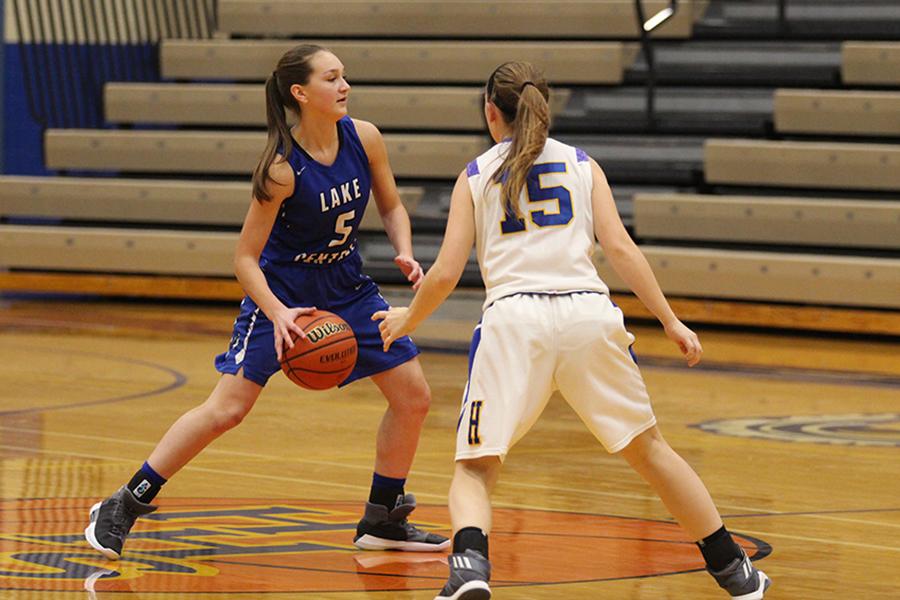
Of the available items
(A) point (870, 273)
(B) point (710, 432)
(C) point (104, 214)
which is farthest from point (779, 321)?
(C) point (104, 214)

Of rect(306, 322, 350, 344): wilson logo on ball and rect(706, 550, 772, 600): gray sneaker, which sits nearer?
rect(706, 550, 772, 600): gray sneaker

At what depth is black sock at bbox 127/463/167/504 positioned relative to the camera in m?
4.50

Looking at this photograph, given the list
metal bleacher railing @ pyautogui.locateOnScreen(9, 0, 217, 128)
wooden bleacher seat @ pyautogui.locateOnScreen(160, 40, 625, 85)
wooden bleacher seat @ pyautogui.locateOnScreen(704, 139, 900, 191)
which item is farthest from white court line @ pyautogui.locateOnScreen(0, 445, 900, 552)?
metal bleacher railing @ pyautogui.locateOnScreen(9, 0, 217, 128)

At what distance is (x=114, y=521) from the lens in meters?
4.43

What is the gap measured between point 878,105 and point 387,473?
7.38m

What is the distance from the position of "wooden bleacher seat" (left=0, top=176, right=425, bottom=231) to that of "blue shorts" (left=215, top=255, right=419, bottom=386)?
783 cm

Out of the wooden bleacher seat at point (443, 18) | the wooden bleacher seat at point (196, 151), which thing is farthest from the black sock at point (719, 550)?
the wooden bleacher seat at point (443, 18)

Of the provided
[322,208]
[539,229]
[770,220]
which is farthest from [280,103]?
[770,220]

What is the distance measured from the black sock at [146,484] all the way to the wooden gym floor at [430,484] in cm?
14

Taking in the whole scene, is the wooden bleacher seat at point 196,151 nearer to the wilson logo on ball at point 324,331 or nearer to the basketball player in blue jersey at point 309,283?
the basketball player in blue jersey at point 309,283

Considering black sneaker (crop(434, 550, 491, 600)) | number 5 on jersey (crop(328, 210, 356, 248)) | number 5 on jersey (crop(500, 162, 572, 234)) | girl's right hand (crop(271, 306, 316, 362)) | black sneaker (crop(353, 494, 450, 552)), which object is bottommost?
black sneaker (crop(353, 494, 450, 552))

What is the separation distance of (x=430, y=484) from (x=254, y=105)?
792cm

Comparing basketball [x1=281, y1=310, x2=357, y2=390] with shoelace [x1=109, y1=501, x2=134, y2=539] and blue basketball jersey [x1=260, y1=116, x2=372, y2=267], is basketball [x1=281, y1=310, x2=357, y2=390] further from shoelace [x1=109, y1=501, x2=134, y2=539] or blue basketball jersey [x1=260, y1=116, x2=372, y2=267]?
shoelace [x1=109, y1=501, x2=134, y2=539]

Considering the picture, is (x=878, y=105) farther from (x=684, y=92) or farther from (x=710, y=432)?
(x=710, y=432)
